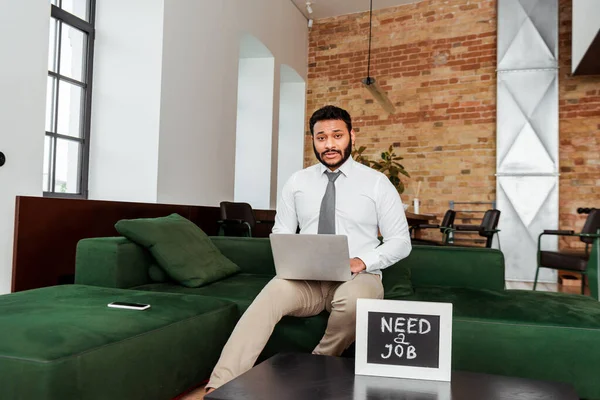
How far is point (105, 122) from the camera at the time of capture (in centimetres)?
450

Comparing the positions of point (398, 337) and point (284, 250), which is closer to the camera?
point (398, 337)

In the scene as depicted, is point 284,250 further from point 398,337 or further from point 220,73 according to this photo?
point 220,73

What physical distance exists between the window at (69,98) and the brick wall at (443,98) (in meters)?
4.51

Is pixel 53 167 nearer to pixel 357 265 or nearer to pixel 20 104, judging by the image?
pixel 20 104

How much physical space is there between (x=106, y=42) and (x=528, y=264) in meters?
5.73

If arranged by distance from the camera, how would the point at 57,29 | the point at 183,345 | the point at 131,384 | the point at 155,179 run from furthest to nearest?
the point at 155,179, the point at 57,29, the point at 183,345, the point at 131,384

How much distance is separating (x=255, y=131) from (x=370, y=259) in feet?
16.0

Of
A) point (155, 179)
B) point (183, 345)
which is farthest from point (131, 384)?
point (155, 179)

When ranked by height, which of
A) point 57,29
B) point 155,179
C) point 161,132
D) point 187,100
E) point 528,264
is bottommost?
point 528,264

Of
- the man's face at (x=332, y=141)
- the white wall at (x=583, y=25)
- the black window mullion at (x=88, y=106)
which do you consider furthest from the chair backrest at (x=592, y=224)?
the black window mullion at (x=88, y=106)

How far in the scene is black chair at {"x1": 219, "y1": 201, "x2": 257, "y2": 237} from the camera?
5.02 metres

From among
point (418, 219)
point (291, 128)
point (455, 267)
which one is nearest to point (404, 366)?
point (455, 267)

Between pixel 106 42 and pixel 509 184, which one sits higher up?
pixel 106 42

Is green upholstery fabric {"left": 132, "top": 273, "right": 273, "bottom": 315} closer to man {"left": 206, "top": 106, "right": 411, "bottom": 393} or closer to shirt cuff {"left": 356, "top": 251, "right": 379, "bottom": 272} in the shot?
man {"left": 206, "top": 106, "right": 411, "bottom": 393}
